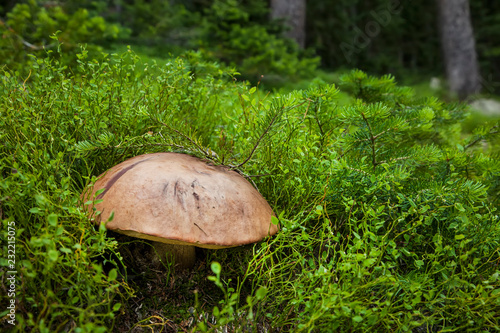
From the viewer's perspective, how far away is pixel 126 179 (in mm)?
1347

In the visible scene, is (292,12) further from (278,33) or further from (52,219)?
(52,219)

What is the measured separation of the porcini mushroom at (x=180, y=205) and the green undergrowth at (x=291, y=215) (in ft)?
0.32

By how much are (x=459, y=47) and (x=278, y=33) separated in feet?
23.5

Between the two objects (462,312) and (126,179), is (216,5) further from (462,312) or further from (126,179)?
(462,312)

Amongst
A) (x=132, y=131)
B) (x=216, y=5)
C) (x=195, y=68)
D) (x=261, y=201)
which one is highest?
(x=216, y=5)

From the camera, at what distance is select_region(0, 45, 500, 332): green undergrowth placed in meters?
1.27

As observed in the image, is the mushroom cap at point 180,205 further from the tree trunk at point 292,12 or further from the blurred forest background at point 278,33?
the tree trunk at point 292,12

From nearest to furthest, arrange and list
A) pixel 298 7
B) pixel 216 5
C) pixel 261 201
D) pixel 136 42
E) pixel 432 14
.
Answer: pixel 261 201
pixel 216 5
pixel 136 42
pixel 298 7
pixel 432 14

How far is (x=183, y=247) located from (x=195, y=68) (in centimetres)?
140

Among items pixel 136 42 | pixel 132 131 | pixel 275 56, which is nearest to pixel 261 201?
pixel 132 131

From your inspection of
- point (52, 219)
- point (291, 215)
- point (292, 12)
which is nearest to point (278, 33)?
point (292, 12)

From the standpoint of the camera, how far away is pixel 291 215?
1.74 meters

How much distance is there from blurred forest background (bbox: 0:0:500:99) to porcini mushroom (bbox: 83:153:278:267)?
2.77ft

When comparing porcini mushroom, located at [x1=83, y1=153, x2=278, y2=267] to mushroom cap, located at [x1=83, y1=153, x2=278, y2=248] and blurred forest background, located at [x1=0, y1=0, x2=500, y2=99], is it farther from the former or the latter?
blurred forest background, located at [x1=0, y1=0, x2=500, y2=99]
